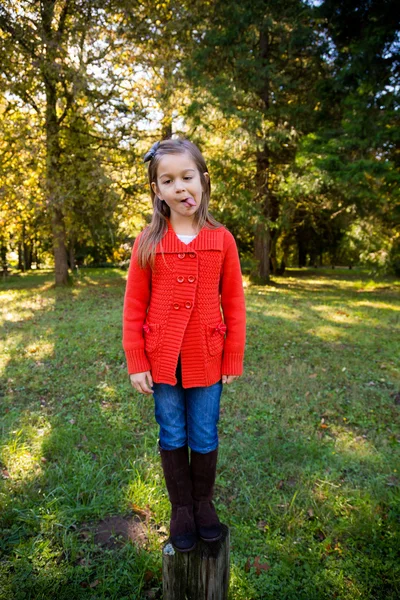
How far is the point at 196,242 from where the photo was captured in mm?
1964

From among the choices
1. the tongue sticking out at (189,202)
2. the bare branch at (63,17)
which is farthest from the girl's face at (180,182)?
the bare branch at (63,17)

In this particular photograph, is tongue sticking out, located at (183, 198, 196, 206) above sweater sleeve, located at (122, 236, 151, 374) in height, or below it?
above

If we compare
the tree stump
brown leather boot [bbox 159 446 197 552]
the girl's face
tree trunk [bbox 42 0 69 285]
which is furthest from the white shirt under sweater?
tree trunk [bbox 42 0 69 285]

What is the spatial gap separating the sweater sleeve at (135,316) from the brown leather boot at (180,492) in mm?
484

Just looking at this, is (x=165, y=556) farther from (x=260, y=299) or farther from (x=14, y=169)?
(x=14, y=169)

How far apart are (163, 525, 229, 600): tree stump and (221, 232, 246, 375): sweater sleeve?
33.9 inches

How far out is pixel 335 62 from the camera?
10914 millimetres

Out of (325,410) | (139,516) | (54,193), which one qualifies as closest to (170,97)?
(54,193)

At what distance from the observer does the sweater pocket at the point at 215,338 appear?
1.96 metres

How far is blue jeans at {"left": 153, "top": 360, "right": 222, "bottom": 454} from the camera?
1971mm

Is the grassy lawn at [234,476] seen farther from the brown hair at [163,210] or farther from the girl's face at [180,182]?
the girl's face at [180,182]

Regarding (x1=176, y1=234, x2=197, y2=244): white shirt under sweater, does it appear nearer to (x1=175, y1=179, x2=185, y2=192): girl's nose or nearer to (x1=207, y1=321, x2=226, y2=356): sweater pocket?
(x1=175, y1=179, x2=185, y2=192): girl's nose

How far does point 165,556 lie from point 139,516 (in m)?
1.13

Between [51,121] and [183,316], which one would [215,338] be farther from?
[51,121]
